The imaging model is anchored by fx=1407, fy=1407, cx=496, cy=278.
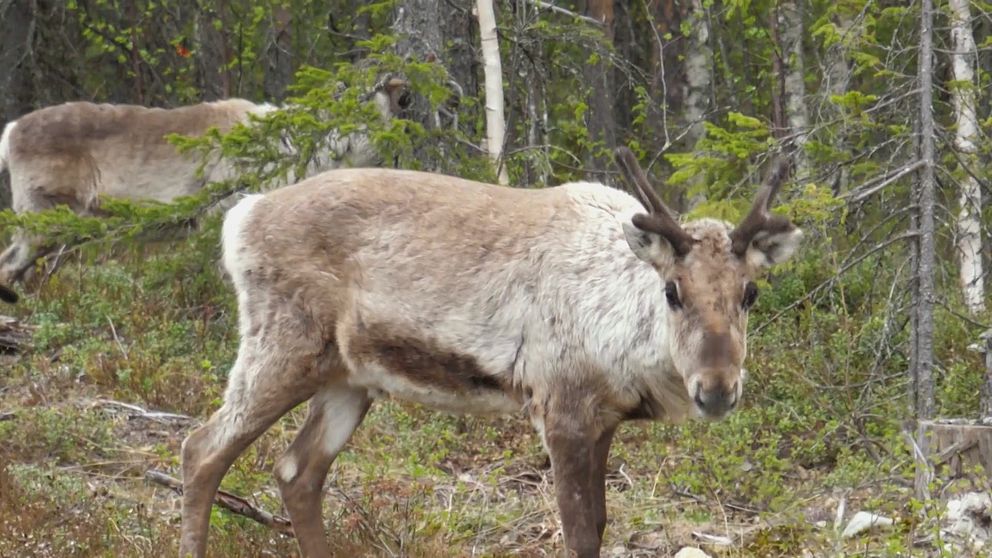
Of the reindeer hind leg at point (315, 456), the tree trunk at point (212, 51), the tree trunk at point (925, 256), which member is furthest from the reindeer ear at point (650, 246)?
the tree trunk at point (212, 51)

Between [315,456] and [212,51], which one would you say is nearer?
[315,456]

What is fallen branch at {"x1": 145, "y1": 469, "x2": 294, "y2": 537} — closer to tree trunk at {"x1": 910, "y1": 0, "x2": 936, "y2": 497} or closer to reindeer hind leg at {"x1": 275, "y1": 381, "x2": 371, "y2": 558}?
reindeer hind leg at {"x1": 275, "y1": 381, "x2": 371, "y2": 558}

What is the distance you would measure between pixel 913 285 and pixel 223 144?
439 cm

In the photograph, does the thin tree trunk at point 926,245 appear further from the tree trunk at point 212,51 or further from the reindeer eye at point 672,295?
the tree trunk at point 212,51

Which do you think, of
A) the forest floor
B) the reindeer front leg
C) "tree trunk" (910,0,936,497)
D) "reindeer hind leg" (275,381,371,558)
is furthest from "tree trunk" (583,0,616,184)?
the reindeer front leg

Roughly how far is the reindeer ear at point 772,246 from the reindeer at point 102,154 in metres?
7.87

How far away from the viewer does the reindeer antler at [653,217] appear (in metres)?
5.60

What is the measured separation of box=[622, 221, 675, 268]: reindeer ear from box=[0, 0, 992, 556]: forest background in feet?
4.17

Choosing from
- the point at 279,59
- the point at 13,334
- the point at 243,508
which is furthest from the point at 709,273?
the point at 279,59

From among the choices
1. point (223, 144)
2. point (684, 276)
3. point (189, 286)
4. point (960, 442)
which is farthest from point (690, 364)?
point (189, 286)

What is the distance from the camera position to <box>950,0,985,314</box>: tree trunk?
7.72 m

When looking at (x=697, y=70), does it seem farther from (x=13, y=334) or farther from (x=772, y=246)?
(x=772, y=246)

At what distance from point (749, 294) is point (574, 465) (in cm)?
102

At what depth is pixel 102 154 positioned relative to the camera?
13320 millimetres
